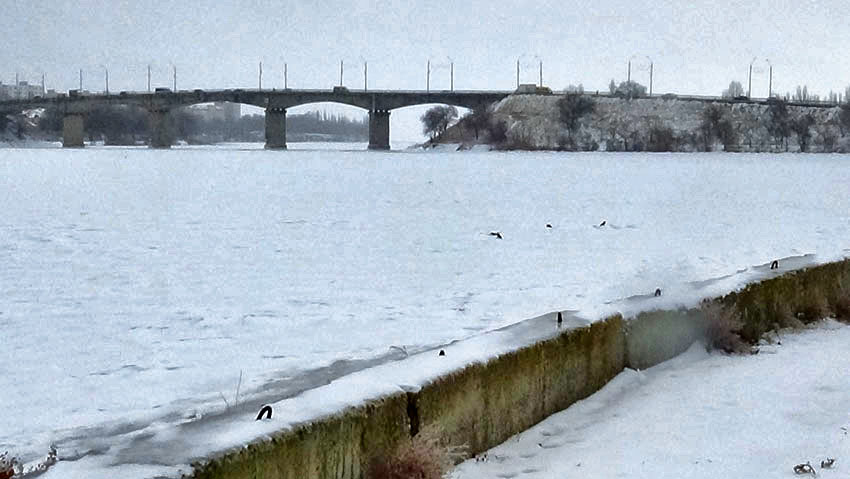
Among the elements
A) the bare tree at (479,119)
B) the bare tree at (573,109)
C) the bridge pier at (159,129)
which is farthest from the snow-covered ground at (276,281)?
the bare tree at (573,109)

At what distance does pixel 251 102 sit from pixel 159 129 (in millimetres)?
11693

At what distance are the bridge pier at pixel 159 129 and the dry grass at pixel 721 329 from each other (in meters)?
118

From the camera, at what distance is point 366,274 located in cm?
1380

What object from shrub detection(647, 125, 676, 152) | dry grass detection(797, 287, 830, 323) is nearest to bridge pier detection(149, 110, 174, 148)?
shrub detection(647, 125, 676, 152)

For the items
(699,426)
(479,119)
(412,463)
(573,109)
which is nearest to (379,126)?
(479,119)

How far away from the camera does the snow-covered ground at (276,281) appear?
7.43m

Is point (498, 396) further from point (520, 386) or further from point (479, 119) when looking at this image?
point (479, 119)

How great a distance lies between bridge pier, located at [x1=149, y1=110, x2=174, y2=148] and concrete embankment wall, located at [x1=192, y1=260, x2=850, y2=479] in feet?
387

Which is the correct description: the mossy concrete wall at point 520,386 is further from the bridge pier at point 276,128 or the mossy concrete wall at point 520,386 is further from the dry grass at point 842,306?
the bridge pier at point 276,128

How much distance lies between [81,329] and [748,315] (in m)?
6.34

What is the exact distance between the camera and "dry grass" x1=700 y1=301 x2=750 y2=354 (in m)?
9.25

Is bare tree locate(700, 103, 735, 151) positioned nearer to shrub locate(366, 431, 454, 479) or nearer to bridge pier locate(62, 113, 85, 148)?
bridge pier locate(62, 113, 85, 148)

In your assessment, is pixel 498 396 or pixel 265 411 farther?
pixel 498 396

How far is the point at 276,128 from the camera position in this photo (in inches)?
4877
